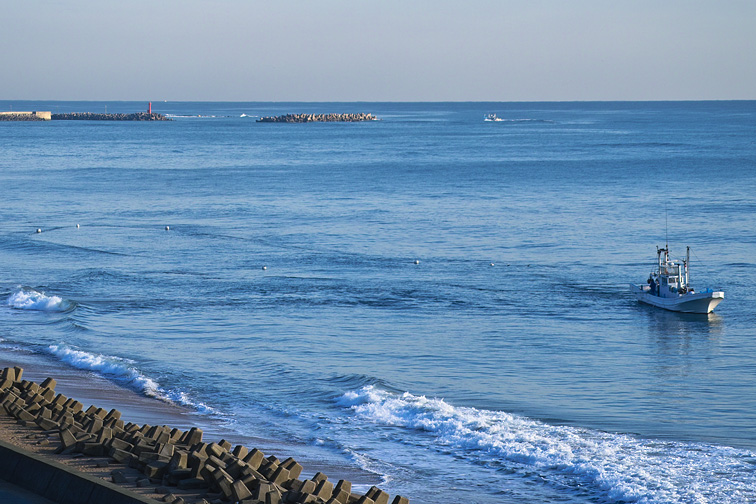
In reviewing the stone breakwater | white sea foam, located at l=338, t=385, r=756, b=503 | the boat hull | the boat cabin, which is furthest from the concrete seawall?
the boat cabin

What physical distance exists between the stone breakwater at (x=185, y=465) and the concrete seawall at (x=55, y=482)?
51 centimetres

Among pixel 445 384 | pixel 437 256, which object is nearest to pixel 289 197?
pixel 437 256

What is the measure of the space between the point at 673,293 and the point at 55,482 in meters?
22.8

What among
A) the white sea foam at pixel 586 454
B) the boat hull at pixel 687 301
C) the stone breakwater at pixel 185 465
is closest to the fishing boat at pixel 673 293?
the boat hull at pixel 687 301

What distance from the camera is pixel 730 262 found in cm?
3591

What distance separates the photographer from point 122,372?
19875 millimetres

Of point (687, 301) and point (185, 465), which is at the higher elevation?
point (185, 465)

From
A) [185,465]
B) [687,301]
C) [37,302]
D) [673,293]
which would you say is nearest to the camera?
[185,465]

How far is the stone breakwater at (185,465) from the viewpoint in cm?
955

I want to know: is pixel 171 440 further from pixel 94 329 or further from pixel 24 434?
pixel 94 329

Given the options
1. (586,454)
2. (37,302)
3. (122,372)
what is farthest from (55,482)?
(37,302)

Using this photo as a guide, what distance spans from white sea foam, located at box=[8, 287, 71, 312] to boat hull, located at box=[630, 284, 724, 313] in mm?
17627

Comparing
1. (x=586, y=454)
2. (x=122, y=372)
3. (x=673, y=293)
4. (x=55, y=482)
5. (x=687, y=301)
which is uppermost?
(x=55, y=482)

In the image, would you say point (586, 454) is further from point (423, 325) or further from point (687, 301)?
A: point (687, 301)
